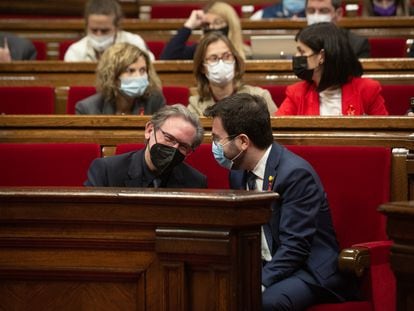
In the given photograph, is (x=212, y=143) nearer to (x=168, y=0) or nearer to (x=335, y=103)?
(x=335, y=103)

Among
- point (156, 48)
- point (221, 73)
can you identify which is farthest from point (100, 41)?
point (221, 73)

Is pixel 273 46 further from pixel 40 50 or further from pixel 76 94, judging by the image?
pixel 40 50

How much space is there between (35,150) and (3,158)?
7 cm

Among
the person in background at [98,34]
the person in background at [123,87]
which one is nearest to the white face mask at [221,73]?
the person in background at [123,87]

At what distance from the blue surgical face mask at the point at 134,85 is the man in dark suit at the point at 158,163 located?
2.09 ft

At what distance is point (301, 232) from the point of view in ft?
5.41

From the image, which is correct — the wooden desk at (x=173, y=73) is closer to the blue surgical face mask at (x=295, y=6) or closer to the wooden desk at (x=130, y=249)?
the blue surgical face mask at (x=295, y=6)

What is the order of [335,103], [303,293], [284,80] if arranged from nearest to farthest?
[303,293], [335,103], [284,80]

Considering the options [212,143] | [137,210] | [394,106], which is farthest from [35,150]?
[394,106]

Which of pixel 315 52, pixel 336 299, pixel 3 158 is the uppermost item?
pixel 315 52

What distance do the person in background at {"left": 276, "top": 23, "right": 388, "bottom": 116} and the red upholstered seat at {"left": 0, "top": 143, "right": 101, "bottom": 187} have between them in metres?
0.54

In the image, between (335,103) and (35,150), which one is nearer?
(35,150)

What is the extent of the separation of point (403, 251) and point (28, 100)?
1655mm

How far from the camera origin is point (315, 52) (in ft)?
7.61
